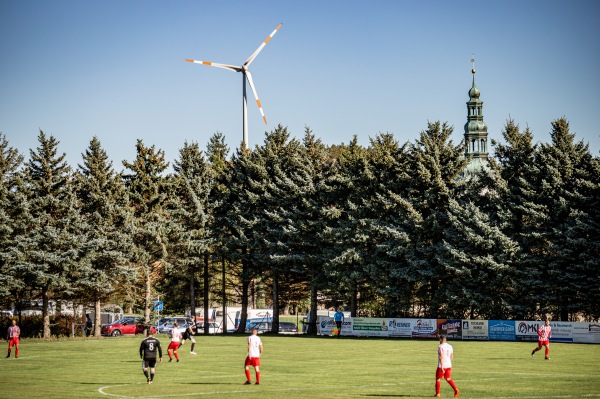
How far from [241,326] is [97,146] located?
2198 cm

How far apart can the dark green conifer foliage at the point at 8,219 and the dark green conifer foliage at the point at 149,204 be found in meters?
11.7

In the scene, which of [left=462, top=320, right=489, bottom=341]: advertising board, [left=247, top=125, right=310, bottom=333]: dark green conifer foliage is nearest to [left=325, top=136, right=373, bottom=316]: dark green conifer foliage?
[left=247, top=125, right=310, bottom=333]: dark green conifer foliage

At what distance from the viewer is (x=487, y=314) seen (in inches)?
2499

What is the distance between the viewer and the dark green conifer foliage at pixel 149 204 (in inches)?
3079

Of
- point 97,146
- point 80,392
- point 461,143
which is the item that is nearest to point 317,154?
point 461,143

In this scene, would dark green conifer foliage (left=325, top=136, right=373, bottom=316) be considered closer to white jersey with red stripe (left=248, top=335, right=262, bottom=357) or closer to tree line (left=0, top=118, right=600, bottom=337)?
tree line (left=0, top=118, right=600, bottom=337)

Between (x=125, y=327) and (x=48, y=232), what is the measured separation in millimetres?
15679

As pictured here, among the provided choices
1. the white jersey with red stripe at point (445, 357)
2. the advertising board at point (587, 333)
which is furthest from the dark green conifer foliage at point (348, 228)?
the white jersey with red stripe at point (445, 357)

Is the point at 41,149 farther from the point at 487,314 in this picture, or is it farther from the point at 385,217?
the point at 487,314

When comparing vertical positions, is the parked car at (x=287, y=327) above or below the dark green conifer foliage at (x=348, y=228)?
below

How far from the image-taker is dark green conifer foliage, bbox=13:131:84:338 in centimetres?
6788

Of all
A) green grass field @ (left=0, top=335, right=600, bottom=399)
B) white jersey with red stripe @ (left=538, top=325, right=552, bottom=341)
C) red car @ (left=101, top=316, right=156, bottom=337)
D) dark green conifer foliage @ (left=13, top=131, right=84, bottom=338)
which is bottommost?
red car @ (left=101, top=316, right=156, bottom=337)

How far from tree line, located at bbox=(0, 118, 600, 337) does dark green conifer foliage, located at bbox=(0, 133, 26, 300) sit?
192mm

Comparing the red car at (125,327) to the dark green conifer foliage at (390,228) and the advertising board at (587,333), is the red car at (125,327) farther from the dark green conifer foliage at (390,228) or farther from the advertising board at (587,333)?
the advertising board at (587,333)
